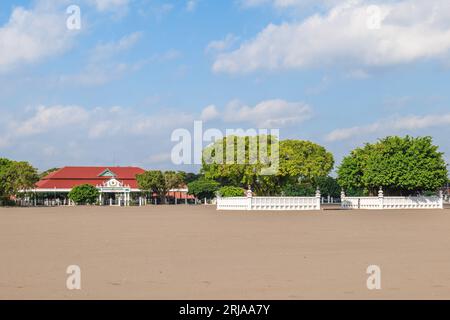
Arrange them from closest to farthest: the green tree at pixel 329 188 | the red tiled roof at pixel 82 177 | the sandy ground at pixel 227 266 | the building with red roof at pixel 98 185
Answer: the sandy ground at pixel 227 266 < the building with red roof at pixel 98 185 < the red tiled roof at pixel 82 177 < the green tree at pixel 329 188

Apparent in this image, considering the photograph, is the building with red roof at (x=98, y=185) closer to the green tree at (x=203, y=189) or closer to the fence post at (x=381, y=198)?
the green tree at (x=203, y=189)

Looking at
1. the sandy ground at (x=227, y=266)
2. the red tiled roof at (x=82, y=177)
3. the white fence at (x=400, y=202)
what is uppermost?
the red tiled roof at (x=82, y=177)

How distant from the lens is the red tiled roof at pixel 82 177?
313ft

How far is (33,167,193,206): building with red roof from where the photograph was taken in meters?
92.6

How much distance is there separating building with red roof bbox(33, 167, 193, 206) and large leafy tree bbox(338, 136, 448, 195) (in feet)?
124

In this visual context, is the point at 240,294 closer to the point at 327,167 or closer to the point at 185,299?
the point at 185,299

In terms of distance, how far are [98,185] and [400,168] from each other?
157 ft

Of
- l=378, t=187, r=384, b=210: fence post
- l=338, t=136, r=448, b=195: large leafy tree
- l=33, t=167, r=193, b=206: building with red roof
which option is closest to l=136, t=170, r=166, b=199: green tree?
l=33, t=167, r=193, b=206: building with red roof

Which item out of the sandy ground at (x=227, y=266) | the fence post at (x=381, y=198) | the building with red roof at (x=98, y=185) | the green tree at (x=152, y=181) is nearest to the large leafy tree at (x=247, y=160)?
the fence post at (x=381, y=198)

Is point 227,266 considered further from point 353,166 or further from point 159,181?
point 159,181

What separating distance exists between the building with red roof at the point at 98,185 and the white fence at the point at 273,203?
3804 centimetres

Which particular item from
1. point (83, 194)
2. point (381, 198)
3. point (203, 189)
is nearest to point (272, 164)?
point (381, 198)
